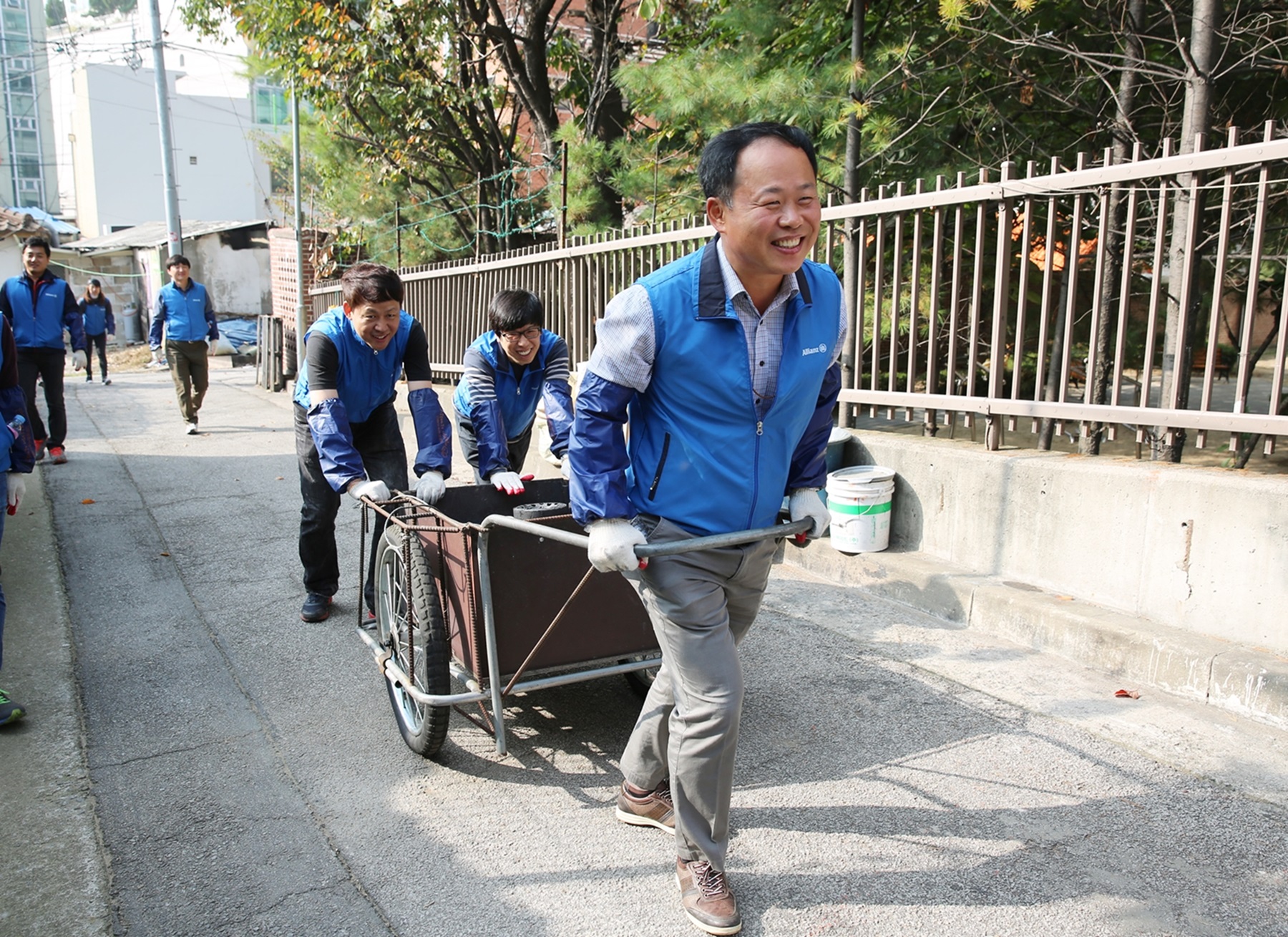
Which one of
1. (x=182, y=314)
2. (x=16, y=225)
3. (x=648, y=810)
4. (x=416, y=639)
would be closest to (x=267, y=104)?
(x=16, y=225)

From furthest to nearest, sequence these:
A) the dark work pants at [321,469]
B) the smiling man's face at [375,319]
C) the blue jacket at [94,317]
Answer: the blue jacket at [94,317]
the dark work pants at [321,469]
the smiling man's face at [375,319]

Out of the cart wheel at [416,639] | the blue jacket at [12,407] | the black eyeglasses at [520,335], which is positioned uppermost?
the black eyeglasses at [520,335]

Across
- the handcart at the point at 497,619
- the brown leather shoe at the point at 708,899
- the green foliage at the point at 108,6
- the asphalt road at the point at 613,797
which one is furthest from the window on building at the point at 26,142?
the brown leather shoe at the point at 708,899

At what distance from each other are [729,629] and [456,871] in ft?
3.55

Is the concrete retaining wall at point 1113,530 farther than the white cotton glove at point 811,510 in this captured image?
Yes

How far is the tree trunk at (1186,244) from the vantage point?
4773 mm

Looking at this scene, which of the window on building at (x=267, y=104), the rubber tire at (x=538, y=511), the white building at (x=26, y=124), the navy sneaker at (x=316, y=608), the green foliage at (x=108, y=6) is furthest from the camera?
the green foliage at (x=108, y=6)

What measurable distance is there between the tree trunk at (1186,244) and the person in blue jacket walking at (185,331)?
30.2 feet

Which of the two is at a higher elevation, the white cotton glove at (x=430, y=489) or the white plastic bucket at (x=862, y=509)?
the white cotton glove at (x=430, y=489)

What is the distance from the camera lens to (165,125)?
1798 centimetres

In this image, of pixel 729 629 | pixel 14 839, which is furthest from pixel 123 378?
pixel 729 629

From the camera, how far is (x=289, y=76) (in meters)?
13.2

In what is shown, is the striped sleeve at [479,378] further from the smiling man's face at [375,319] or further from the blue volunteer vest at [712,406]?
the blue volunteer vest at [712,406]

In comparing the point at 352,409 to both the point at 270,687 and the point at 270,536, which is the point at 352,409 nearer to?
the point at 270,687
